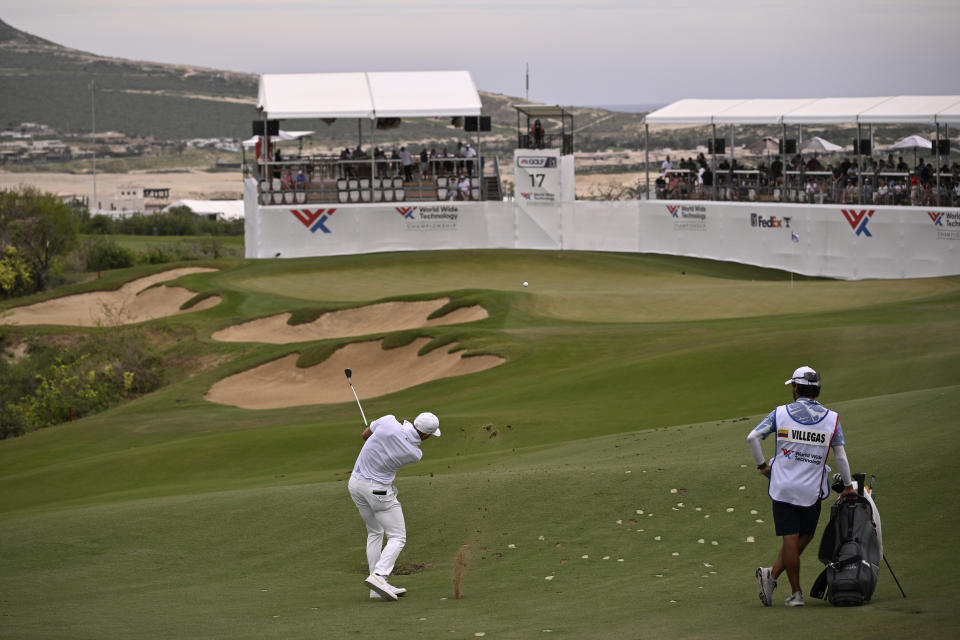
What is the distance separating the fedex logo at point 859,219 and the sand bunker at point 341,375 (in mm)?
20857

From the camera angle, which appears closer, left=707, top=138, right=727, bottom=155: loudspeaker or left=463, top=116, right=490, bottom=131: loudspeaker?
left=707, top=138, right=727, bottom=155: loudspeaker

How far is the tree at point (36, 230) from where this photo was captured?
59906 millimetres

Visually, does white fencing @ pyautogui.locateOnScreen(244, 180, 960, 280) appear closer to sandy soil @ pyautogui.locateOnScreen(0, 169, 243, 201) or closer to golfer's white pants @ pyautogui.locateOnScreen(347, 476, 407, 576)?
golfer's white pants @ pyautogui.locateOnScreen(347, 476, 407, 576)

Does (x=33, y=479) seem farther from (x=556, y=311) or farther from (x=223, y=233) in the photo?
(x=223, y=233)

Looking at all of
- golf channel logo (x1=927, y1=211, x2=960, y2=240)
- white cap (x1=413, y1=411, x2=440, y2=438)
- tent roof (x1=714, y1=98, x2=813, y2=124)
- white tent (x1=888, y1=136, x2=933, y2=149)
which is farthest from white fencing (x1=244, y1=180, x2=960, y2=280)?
white cap (x1=413, y1=411, x2=440, y2=438)

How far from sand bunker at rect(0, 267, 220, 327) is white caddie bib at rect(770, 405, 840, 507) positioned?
37.8 meters

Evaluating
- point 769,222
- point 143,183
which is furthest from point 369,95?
point 143,183

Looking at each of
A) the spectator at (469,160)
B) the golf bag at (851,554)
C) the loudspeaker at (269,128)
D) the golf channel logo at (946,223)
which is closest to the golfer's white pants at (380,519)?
the golf bag at (851,554)

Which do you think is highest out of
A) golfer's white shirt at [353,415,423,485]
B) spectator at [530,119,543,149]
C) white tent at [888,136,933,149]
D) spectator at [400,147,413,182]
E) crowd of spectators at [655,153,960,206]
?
spectator at [530,119,543,149]

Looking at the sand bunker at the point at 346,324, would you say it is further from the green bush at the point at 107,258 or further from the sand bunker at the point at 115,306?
the green bush at the point at 107,258

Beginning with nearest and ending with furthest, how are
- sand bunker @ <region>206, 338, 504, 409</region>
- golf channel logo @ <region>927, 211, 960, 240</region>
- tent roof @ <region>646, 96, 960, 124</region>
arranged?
sand bunker @ <region>206, 338, 504, 409</region> → golf channel logo @ <region>927, 211, 960, 240</region> → tent roof @ <region>646, 96, 960, 124</region>

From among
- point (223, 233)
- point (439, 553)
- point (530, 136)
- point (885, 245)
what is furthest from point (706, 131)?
point (439, 553)

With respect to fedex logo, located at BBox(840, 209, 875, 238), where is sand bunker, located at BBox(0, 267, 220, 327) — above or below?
below

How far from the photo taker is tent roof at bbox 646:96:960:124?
45406 mm
